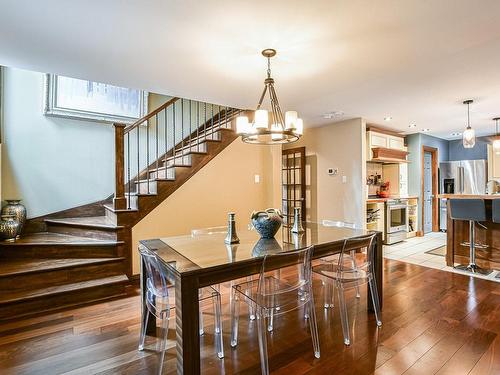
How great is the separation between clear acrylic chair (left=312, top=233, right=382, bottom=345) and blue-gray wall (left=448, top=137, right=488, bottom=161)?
20.6ft

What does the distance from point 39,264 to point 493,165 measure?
864cm

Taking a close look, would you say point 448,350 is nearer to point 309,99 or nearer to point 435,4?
point 435,4

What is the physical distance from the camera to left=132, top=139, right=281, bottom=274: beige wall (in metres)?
3.75

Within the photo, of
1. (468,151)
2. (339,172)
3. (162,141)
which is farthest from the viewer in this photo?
(468,151)

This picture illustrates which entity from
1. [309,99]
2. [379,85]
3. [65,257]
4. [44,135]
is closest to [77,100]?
[44,135]

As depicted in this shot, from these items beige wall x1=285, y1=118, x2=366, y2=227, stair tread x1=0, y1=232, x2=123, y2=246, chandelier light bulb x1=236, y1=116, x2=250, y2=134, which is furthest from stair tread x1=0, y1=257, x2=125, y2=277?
beige wall x1=285, y1=118, x2=366, y2=227

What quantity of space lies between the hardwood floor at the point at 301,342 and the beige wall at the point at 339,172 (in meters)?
2.25

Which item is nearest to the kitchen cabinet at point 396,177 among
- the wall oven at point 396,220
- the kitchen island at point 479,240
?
the wall oven at point 396,220

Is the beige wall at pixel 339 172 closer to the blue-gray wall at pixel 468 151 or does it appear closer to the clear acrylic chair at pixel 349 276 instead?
the clear acrylic chair at pixel 349 276

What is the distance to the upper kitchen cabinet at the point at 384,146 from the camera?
5320 mm

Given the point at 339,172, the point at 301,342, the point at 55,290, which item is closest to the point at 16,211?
the point at 55,290

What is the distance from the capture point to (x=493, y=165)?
6.34 meters

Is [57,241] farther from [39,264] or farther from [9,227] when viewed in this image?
[9,227]

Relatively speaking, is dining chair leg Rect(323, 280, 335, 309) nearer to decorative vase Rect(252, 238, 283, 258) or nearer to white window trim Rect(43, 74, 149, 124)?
decorative vase Rect(252, 238, 283, 258)
